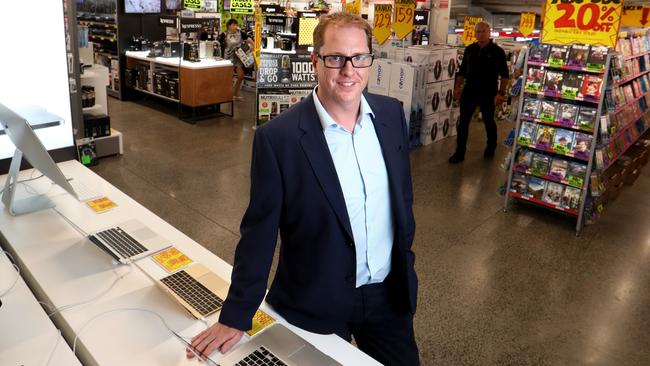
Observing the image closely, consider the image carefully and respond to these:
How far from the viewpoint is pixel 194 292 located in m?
1.84

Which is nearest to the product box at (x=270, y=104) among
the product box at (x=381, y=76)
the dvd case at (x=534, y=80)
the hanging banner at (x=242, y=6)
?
the product box at (x=381, y=76)

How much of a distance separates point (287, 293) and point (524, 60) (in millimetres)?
3789

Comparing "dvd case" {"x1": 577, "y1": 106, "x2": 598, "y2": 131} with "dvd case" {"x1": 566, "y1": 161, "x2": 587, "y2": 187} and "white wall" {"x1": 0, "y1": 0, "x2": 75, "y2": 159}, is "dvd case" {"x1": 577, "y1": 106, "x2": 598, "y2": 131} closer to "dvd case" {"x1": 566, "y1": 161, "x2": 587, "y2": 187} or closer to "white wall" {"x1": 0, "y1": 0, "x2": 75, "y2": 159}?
"dvd case" {"x1": 566, "y1": 161, "x2": 587, "y2": 187}

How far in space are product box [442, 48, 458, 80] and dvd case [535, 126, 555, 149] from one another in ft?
8.70

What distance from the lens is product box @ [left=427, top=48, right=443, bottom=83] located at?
6766mm

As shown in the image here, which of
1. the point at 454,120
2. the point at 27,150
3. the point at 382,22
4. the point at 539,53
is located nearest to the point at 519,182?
the point at 539,53

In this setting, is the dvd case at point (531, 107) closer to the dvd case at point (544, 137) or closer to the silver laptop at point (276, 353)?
the dvd case at point (544, 137)

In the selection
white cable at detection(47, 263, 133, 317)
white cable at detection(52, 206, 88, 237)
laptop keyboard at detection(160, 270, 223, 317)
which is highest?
white cable at detection(52, 206, 88, 237)

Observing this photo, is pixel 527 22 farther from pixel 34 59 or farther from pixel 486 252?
pixel 34 59

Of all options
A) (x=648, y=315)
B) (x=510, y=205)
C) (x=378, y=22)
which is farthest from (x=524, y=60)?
(x=378, y=22)

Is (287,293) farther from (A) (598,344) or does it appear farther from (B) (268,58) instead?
(B) (268,58)

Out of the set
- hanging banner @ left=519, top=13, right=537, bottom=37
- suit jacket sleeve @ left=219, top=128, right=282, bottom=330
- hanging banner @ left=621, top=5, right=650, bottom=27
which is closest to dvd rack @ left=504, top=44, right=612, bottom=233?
suit jacket sleeve @ left=219, top=128, right=282, bottom=330

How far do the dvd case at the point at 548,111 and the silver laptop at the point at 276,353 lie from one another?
12.2 ft

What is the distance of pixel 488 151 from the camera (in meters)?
6.88
